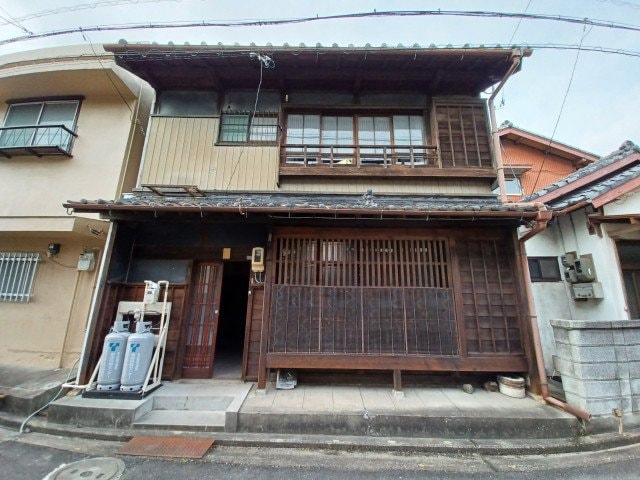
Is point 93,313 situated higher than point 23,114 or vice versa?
point 23,114

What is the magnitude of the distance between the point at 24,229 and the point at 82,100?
352 centimetres

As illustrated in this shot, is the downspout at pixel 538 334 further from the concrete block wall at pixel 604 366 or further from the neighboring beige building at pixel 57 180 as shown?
the neighboring beige building at pixel 57 180

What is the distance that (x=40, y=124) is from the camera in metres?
6.70

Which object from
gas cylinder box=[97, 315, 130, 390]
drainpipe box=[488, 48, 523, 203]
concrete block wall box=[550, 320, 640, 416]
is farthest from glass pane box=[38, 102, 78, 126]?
concrete block wall box=[550, 320, 640, 416]

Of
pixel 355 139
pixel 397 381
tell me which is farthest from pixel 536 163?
pixel 397 381

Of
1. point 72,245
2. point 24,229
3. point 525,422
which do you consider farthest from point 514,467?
point 24,229

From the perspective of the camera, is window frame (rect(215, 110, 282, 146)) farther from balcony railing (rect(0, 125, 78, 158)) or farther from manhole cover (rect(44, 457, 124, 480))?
manhole cover (rect(44, 457, 124, 480))

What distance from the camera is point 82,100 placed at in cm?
685

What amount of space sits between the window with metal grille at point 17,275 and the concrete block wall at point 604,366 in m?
10.6

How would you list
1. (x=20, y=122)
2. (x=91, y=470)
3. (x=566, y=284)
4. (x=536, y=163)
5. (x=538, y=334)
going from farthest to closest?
(x=536, y=163)
(x=20, y=122)
(x=566, y=284)
(x=538, y=334)
(x=91, y=470)

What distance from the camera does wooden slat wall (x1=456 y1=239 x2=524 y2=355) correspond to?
467 cm

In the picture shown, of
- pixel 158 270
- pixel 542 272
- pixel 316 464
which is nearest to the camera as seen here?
pixel 316 464

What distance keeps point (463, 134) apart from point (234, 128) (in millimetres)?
5553

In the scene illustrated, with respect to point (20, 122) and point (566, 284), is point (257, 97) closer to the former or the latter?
point (20, 122)
